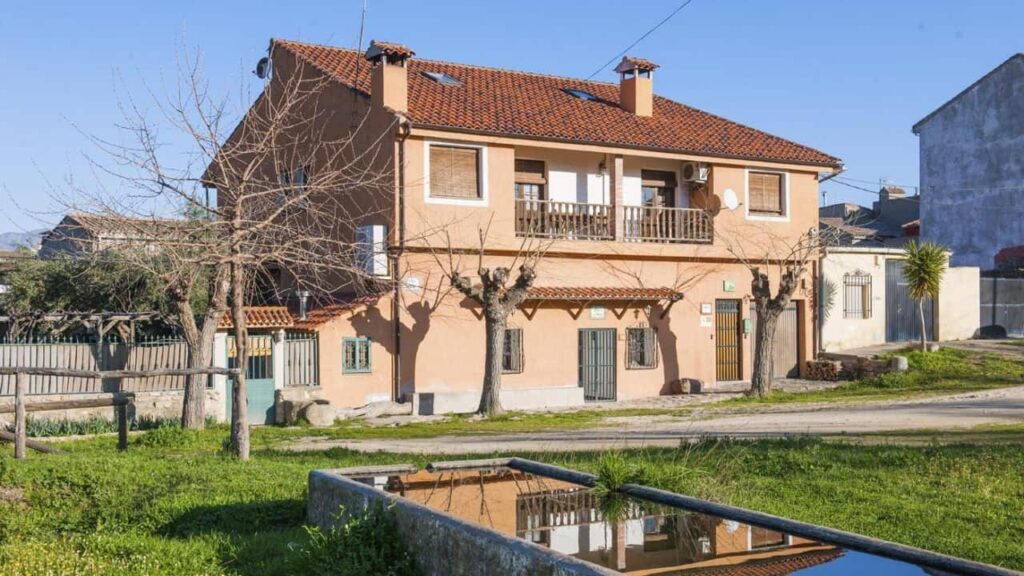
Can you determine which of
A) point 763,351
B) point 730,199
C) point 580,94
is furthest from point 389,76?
point 763,351

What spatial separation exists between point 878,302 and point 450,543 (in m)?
28.2

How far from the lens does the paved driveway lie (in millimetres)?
16109

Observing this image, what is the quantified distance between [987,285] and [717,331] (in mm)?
11027

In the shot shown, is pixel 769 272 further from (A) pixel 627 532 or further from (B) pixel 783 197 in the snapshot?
(A) pixel 627 532

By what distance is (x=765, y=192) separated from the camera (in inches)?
1194

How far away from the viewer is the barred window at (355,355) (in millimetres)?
23844

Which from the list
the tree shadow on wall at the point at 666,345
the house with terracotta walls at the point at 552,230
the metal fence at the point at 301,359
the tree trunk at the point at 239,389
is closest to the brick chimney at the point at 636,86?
the house with terracotta walls at the point at 552,230

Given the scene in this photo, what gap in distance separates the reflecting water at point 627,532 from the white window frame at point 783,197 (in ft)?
70.7

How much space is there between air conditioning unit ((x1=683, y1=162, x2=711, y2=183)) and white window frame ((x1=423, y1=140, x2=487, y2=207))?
6522mm

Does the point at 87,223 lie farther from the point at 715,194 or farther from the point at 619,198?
the point at 715,194

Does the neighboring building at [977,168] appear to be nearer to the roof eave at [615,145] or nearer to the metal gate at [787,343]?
the roof eave at [615,145]

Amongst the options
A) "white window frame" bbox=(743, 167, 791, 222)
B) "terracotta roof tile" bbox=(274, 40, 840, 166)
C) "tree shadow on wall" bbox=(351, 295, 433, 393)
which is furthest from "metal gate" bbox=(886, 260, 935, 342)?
"tree shadow on wall" bbox=(351, 295, 433, 393)

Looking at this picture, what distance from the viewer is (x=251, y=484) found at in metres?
11.0

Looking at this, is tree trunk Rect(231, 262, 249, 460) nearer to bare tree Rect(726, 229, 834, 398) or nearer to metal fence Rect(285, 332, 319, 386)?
metal fence Rect(285, 332, 319, 386)
